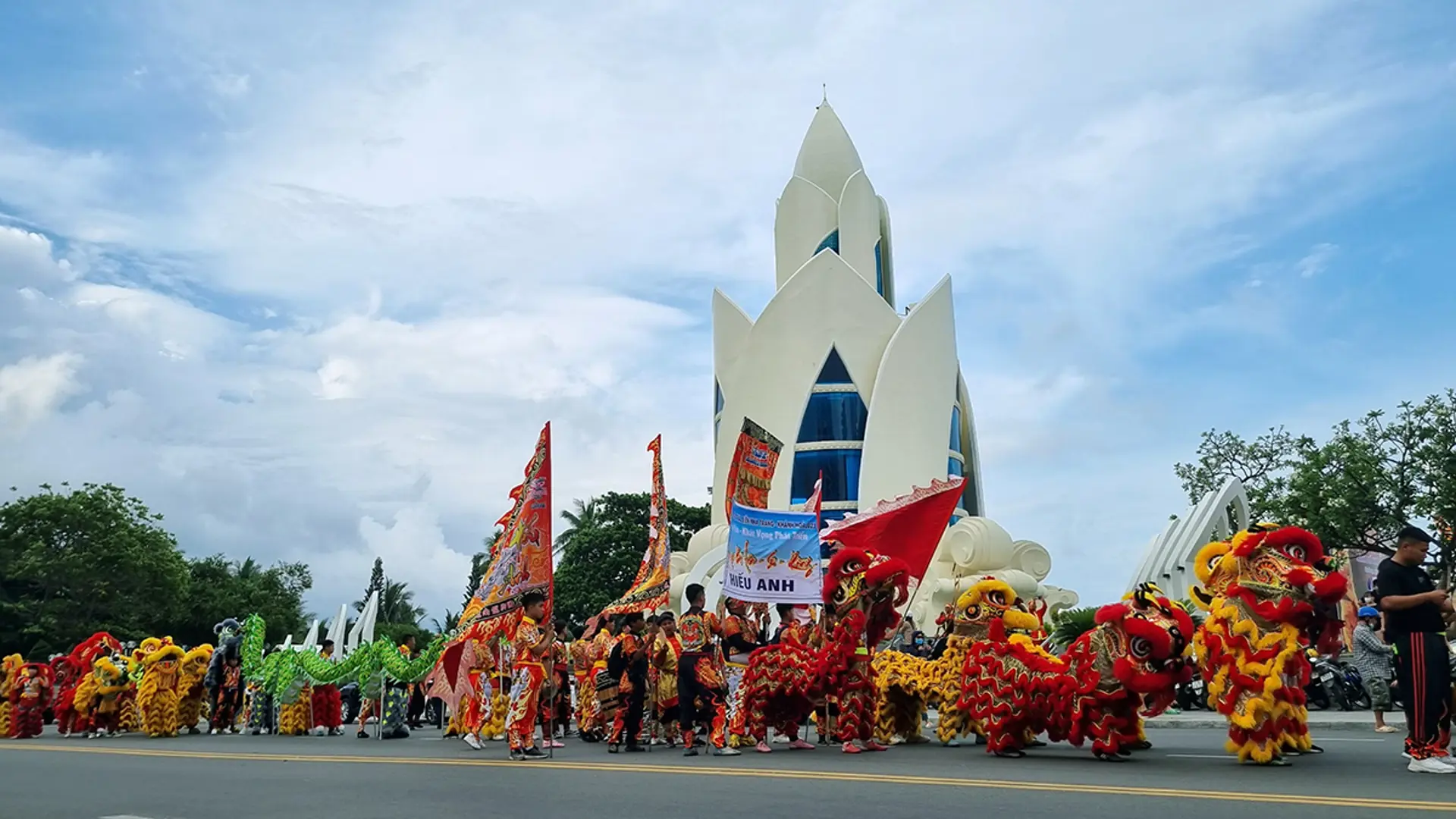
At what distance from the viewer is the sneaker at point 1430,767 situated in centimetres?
695

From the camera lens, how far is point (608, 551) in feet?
138

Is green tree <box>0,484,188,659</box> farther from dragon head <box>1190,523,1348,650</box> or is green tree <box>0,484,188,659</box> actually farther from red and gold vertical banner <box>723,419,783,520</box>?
dragon head <box>1190,523,1348,650</box>

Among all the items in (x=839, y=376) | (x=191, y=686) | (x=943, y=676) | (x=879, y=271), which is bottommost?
(x=191, y=686)

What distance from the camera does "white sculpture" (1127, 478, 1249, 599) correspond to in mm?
20812

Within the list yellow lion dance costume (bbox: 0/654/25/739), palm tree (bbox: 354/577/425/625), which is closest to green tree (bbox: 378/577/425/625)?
palm tree (bbox: 354/577/425/625)

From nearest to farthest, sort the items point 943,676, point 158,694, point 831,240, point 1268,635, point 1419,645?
point 1419,645 < point 1268,635 < point 943,676 < point 158,694 < point 831,240

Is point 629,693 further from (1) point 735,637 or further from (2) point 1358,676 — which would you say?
(2) point 1358,676

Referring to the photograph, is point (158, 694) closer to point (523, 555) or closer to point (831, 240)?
point (523, 555)

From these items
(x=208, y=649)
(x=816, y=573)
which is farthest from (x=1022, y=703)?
(x=208, y=649)

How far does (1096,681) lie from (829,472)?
83.5 feet

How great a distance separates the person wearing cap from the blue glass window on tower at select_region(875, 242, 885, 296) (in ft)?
85.0

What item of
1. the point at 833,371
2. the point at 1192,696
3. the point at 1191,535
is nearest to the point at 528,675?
the point at 1192,696

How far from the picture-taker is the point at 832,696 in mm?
10852

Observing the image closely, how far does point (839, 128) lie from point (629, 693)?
31468 mm
